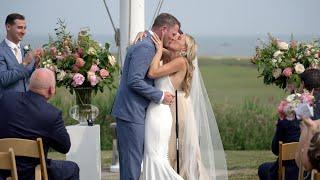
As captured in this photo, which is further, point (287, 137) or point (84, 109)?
point (84, 109)

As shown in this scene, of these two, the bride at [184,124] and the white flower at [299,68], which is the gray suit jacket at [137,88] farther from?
the white flower at [299,68]

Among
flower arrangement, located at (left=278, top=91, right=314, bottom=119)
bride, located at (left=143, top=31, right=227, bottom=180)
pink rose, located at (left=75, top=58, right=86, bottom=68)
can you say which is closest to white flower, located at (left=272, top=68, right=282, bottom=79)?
bride, located at (left=143, top=31, right=227, bottom=180)

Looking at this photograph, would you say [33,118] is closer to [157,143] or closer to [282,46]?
[157,143]

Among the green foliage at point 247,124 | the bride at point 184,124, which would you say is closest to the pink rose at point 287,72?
the bride at point 184,124

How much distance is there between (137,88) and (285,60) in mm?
1823

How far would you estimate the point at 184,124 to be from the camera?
7012mm

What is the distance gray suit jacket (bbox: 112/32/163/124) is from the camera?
21.3ft

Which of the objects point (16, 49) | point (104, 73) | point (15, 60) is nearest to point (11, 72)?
point (15, 60)

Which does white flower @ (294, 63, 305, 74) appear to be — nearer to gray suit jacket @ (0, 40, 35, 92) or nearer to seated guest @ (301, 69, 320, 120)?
seated guest @ (301, 69, 320, 120)

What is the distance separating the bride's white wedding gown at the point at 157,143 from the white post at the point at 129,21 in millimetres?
2071

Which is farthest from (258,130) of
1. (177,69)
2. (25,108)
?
(25,108)

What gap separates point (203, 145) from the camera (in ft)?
24.3

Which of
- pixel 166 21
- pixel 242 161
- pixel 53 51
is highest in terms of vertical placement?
pixel 166 21

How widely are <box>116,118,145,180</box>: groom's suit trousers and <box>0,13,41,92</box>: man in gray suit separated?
1.42m
